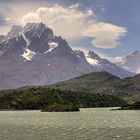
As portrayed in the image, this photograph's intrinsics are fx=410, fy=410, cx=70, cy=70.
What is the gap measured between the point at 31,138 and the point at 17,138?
3789 mm

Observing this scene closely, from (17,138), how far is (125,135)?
27.4m

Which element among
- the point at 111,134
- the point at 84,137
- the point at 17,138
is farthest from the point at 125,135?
the point at 17,138

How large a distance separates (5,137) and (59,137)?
14548 millimetres

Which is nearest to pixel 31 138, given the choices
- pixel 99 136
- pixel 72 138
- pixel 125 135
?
pixel 72 138

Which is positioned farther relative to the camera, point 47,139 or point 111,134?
point 111,134

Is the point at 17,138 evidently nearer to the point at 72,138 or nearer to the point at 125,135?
the point at 72,138

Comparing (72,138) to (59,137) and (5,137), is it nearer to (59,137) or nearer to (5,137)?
(59,137)

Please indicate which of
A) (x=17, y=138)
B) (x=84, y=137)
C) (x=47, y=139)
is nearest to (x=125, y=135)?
(x=84, y=137)

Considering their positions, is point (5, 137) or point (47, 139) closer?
point (47, 139)

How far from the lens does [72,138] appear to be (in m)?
99.8

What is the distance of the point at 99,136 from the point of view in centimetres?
10300

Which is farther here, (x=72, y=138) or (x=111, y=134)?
(x=111, y=134)

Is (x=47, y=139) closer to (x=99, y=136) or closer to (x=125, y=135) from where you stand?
(x=99, y=136)

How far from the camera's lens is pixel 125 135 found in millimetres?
104125
